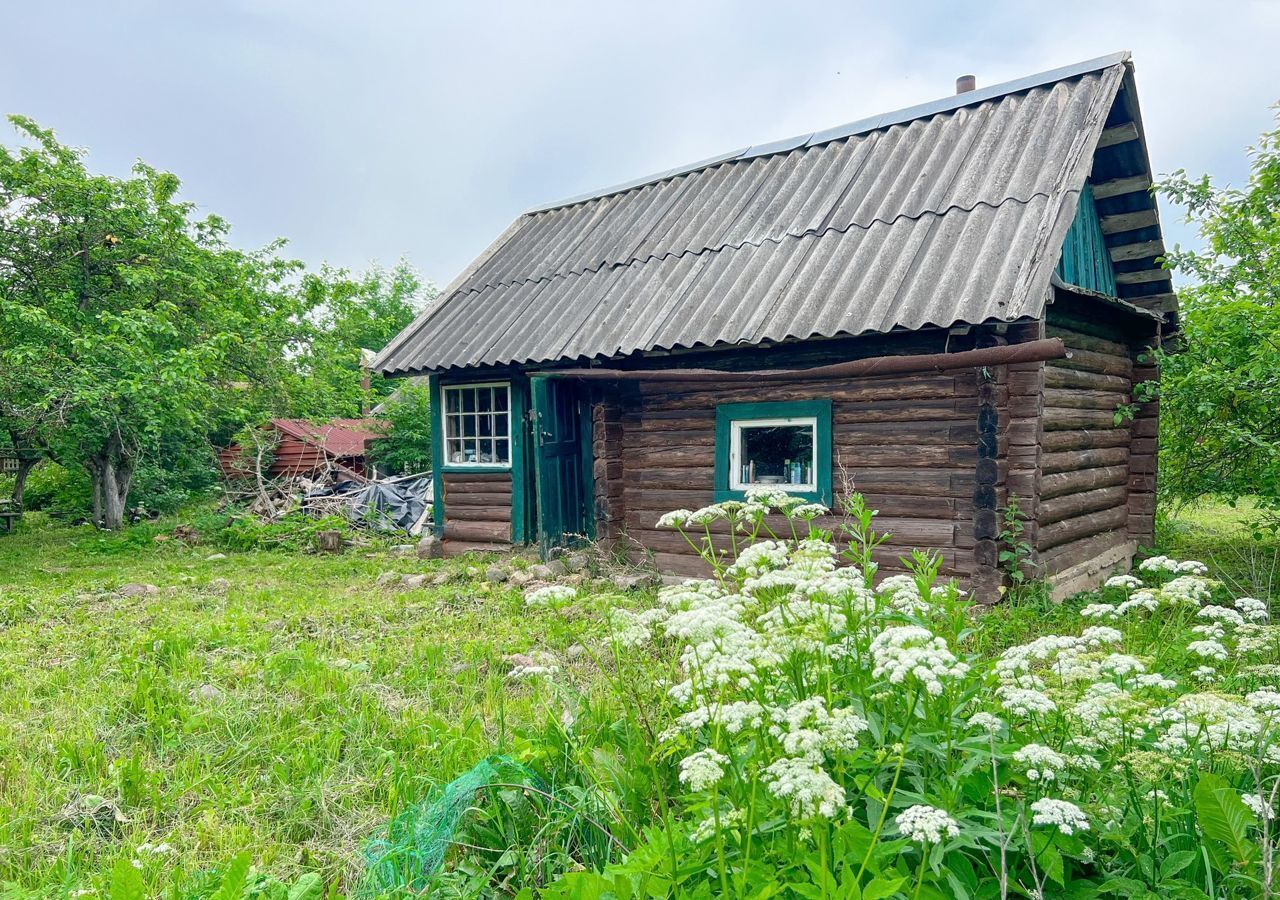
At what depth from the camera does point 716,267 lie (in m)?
8.25

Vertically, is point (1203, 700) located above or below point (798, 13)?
below

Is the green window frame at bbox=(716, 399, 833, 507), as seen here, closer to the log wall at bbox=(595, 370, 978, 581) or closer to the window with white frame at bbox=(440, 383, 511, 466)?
the log wall at bbox=(595, 370, 978, 581)

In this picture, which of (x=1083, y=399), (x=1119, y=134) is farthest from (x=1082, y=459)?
(x=1119, y=134)

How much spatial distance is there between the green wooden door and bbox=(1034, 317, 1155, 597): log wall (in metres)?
4.88

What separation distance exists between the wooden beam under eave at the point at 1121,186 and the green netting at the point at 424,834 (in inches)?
332

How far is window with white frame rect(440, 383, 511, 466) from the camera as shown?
9844 mm

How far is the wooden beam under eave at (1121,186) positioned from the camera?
307 inches

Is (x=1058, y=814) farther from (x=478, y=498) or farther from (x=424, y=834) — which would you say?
(x=478, y=498)

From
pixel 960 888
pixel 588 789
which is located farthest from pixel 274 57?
pixel 960 888

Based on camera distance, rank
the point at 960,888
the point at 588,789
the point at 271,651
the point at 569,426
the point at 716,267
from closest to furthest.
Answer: the point at 960,888 → the point at 588,789 → the point at 271,651 → the point at 716,267 → the point at 569,426

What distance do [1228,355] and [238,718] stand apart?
8661 millimetres

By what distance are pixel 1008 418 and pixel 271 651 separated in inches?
Answer: 238

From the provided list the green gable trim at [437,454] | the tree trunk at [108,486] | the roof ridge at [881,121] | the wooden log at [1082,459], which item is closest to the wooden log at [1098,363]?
the wooden log at [1082,459]

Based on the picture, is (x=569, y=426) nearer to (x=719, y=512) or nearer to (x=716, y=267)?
(x=716, y=267)
